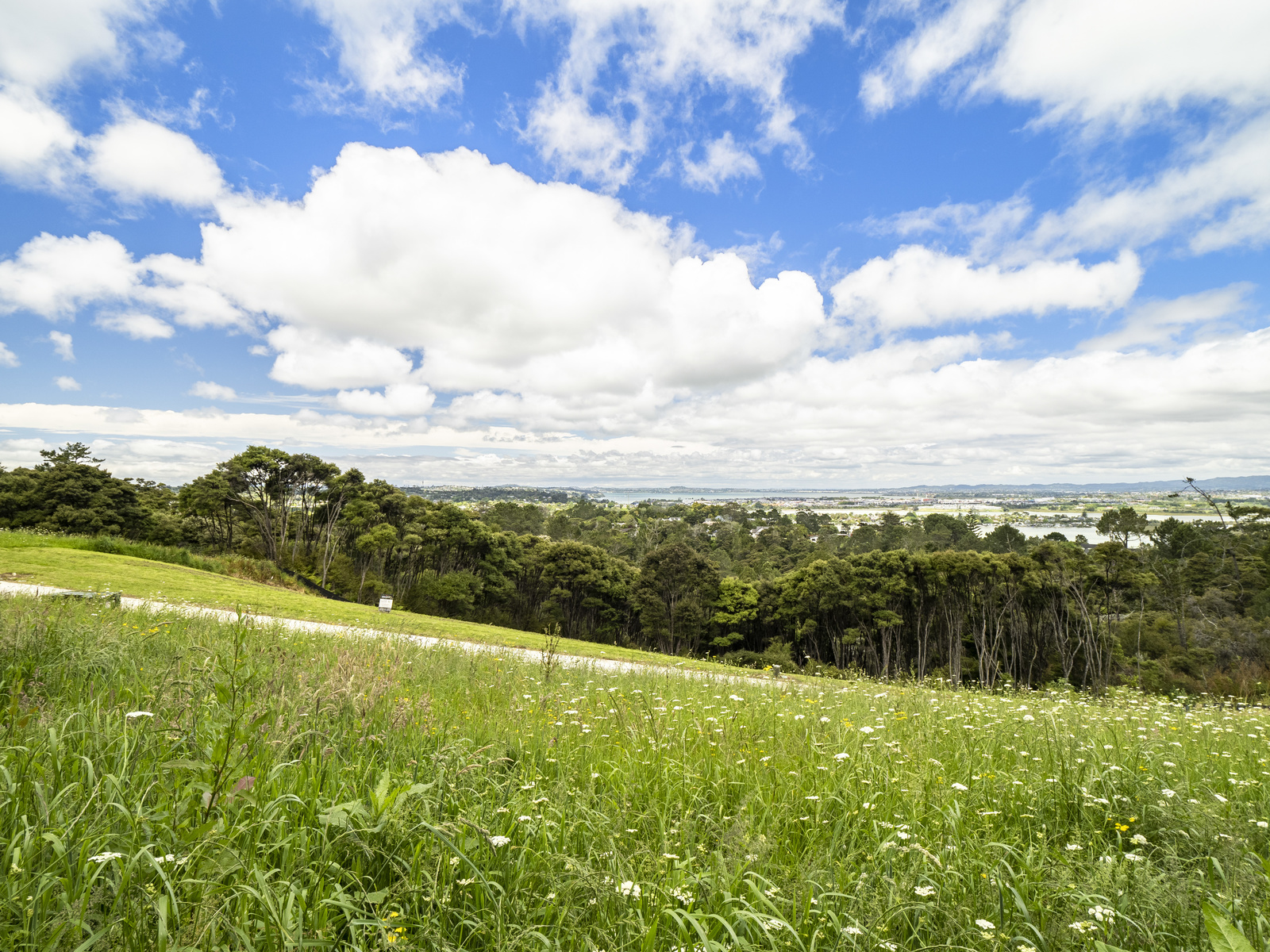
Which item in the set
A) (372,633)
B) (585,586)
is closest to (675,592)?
(585,586)

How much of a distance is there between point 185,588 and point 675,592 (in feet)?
98.6

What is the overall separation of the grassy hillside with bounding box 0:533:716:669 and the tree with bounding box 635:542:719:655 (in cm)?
2172

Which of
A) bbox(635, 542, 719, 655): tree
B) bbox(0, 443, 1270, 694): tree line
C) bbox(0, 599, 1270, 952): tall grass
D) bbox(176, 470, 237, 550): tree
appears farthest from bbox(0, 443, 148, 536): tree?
bbox(0, 599, 1270, 952): tall grass

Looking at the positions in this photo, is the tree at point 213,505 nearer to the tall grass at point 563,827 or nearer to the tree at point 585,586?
the tree at point 585,586

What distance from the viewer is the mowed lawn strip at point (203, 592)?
13.2m

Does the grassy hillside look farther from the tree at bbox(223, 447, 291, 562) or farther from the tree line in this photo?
the tree at bbox(223, 447, 291, 562)

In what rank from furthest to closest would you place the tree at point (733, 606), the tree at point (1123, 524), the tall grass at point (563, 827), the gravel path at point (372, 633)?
the tree at point (1123, 524)
the tree at point (733, 606)
the gravel path at point (372, 633)
the tall grass at point (563, 827)

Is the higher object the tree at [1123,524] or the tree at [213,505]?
the tree at [213,505]

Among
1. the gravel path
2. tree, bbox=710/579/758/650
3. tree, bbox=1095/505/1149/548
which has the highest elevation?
the gravel path

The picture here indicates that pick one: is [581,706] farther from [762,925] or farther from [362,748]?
[762,925]

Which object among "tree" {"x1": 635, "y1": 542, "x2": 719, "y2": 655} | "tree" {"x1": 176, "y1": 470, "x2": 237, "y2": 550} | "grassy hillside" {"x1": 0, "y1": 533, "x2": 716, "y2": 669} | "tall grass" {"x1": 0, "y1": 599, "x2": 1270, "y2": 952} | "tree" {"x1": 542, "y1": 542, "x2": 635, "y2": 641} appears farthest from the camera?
"tree" {"x1": 542, "y1": 542, "x2": 635, "y2": 641}

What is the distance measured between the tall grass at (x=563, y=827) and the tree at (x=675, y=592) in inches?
1416

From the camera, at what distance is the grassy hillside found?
13469 mm

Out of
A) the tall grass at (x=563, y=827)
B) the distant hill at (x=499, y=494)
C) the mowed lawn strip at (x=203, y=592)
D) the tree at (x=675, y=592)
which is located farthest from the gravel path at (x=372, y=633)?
the distant hill at (x=499, y=494)
